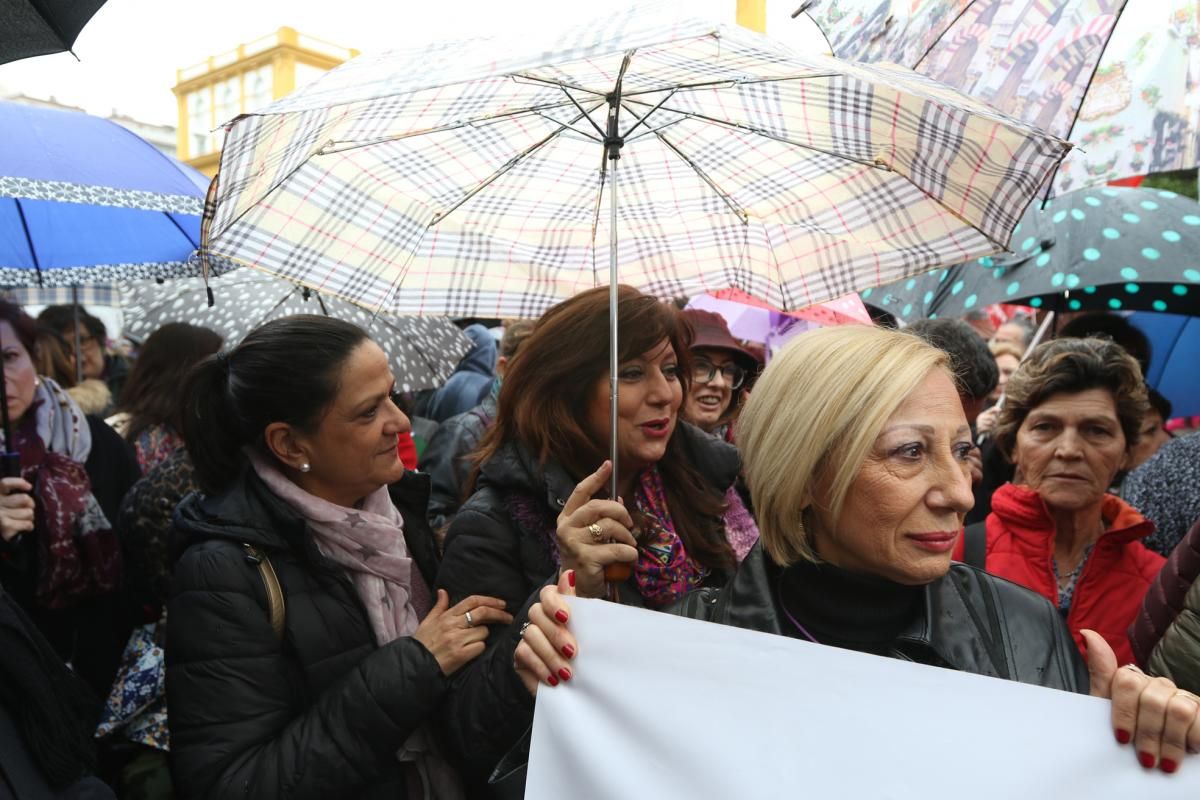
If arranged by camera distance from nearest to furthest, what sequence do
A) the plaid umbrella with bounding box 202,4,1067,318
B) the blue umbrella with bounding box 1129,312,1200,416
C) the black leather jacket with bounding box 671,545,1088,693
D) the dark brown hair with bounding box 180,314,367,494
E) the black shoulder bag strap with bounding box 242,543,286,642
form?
the black leather jacket with bounding box 671,545,1088,693
the plaid umbrella with bounding box 202,4,1067,318
the black shoulder bag strap with bounding box 242,543,286,642
the dark brown hair with bounding box 180,314,367,494
the blue umbrella with bounding box 1129,312,1200,416

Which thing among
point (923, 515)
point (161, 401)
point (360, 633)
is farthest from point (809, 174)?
point (161, 401)

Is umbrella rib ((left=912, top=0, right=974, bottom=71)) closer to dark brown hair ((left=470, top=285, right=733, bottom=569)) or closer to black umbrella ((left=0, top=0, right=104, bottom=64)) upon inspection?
dark brown hair ((left=470, top=285, right=733, bottom=569))

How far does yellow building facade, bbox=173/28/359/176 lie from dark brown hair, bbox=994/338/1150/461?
36.4 meters

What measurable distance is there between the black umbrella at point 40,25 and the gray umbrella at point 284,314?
2233 mm

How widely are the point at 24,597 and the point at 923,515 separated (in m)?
3.31

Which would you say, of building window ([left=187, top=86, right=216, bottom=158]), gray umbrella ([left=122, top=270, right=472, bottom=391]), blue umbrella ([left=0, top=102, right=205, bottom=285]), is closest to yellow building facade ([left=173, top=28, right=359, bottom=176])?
building window ([left=187, top=86, right=216, bottom=158])

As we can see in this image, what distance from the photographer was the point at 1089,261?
3957 mm

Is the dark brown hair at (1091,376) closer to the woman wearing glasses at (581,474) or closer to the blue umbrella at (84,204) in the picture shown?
the woman wearing glasses at (581,474)

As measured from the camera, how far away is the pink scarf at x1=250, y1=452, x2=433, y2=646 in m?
2.53

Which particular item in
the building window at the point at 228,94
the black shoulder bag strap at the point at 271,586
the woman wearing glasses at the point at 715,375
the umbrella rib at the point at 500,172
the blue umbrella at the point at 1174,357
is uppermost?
the umbrella rib at the point at 500,172

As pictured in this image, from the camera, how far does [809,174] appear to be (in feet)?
9.02

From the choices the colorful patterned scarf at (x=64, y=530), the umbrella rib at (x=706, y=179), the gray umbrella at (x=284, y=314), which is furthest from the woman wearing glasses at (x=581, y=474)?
the gray umbrella at (x=284, y=314)

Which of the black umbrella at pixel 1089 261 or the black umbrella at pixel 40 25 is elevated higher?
the black umbrella at pixel 40 25

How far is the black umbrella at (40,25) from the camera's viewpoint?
2.45m
